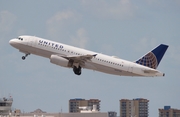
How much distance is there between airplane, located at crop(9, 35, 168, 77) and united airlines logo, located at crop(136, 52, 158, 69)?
7.28 feet

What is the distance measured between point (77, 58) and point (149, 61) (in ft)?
49.2

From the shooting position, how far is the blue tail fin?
12914 cm

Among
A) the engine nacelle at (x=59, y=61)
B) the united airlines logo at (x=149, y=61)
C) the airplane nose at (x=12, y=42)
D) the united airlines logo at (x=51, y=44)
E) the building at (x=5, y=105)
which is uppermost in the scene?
the airplane nose at (x=12, y=42)

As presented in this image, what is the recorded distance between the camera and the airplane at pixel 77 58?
402 feet

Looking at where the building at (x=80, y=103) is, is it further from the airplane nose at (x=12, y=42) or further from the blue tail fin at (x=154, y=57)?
the airplane nose at (x=12, y=42)

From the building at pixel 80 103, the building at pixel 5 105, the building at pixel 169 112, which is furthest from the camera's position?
the building at pixel 169 112

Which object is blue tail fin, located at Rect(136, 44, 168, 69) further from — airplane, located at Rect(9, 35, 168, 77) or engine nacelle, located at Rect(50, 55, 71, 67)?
engine nacelle, located at Rect(50, 55, 71, 67)

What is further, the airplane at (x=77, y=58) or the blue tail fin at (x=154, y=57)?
the blue tail fin at (x=154, y=57)

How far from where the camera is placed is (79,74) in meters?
126

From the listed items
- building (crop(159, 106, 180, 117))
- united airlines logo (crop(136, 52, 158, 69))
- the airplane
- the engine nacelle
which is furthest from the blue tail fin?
building (crop(159, 106, 180, 117))

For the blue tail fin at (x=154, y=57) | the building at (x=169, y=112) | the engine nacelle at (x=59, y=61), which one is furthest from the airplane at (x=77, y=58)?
the building at (x=169, y=112)

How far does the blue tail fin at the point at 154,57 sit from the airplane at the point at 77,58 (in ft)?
9.07

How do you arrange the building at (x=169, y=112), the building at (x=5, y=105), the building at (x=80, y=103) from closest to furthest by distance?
the building at (x=5, y=105)
the building at (x=80, y=103)
the building at (x=169, y=112)

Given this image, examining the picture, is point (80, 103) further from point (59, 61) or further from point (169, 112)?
point (59, 61)
